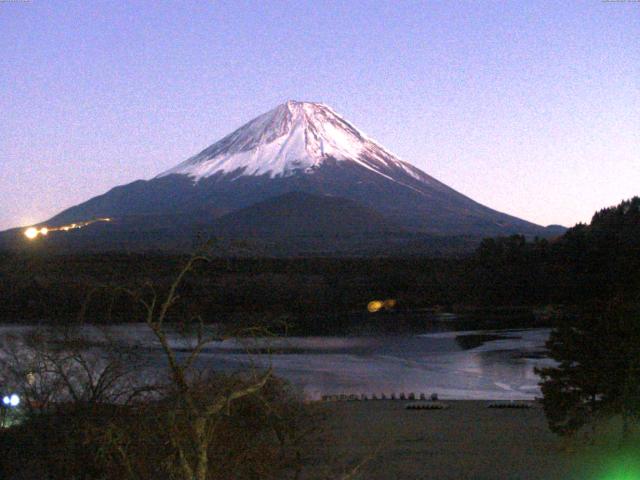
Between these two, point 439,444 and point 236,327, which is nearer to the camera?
point 236,327

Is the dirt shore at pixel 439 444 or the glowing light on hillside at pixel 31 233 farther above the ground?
the glowing light on hillside at pixel 31 233

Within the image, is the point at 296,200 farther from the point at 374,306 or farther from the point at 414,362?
the point at 414,362

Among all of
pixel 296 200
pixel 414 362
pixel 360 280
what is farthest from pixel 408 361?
pixel 296 200

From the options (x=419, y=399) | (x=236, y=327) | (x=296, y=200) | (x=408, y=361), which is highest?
(x=296, y=200)

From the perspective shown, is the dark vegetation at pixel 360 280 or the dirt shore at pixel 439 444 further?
the dark vegetation at pixel 360 280

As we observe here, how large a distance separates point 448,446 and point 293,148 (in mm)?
103814

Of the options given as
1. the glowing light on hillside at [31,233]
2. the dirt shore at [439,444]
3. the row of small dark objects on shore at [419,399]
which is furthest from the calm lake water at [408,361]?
the glowing light on hillside at [31,233]

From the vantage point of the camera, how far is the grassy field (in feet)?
35.1

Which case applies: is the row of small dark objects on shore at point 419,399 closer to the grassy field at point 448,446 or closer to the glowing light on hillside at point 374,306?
the grassy field at point 448,446

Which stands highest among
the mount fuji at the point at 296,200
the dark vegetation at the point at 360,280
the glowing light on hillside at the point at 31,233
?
the mount fuji at the point at 296,200

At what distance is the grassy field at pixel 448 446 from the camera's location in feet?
35.1

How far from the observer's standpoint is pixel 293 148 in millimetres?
115000

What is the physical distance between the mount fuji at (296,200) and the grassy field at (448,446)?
54344mm

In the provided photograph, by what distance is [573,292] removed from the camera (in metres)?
39.8
